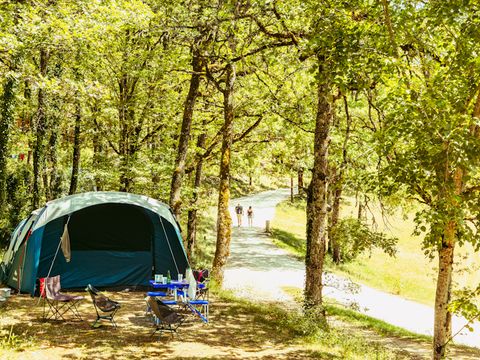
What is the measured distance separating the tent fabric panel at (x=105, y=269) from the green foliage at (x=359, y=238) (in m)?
6.63

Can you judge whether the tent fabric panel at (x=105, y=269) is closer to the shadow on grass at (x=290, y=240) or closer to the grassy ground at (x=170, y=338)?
the grassy ground at (x=170, y=338)

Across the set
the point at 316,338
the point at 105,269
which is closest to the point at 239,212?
the point at 105,269

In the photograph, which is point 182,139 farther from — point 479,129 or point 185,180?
point 479,129

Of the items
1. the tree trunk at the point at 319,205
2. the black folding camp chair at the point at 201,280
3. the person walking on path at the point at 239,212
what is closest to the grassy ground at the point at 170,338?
the black folding camp chair at the point at 201,280

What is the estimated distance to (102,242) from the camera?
13.4m

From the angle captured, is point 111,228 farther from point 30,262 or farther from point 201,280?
point 201,280

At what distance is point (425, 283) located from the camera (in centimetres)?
2902

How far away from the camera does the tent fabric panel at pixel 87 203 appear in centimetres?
1190

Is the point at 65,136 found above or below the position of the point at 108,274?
above

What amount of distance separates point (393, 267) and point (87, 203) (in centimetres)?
2574

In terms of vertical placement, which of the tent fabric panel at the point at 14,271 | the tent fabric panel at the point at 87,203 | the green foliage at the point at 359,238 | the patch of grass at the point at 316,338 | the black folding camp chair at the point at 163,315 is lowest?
the patch of grass at the point at 316,338

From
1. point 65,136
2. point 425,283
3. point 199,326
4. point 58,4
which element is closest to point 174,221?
point 199,326

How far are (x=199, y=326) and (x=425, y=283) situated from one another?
23199mm

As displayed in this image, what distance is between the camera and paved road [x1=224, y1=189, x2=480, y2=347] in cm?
1695
